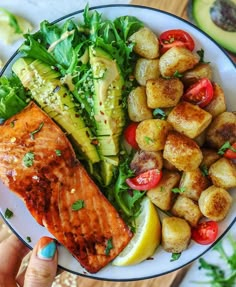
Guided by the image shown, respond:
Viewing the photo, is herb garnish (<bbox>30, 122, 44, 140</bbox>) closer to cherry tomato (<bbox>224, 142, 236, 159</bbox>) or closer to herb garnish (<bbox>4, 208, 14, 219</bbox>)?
herb garnish (<bbox>4, 208, 14, 219</bbox>)

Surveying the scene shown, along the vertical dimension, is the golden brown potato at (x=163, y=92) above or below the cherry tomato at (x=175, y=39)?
below

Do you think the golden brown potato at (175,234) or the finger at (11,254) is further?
the finger at (11,254)

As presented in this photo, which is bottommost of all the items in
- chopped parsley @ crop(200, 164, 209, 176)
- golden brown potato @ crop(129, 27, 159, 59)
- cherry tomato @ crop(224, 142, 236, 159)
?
chopped parsley @ crop(200, 164, 209, 176)

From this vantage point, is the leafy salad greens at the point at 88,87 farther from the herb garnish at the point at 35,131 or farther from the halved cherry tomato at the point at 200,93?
the halved cherry tomato at the point at 200,93

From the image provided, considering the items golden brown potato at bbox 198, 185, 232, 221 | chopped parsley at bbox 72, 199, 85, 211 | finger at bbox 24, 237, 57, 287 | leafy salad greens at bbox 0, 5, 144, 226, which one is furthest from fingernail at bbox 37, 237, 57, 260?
golden brown potato at bbox 198, 185, 232, 221

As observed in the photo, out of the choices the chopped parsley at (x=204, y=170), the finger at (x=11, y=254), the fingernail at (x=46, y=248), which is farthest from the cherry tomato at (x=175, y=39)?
the finger at (x=11, y=254)

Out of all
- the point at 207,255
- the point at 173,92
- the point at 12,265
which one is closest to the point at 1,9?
the point at 173,92
